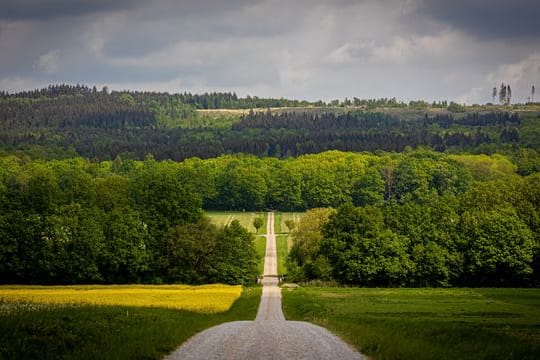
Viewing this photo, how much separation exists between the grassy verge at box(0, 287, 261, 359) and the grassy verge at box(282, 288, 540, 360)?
7937 mm

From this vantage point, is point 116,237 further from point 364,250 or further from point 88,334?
point 88,334

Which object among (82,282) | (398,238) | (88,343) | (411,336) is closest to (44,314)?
(88,343)

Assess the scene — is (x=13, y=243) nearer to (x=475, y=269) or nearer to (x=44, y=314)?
(x=475, y=269)

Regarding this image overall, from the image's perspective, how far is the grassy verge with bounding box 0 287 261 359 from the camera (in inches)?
Answer: 1022

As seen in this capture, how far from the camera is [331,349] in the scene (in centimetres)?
2830

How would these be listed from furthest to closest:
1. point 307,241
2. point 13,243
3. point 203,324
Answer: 1. point 307,241
2. point 13,243
3. point 203,324

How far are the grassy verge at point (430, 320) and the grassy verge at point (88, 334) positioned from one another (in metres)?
7.94

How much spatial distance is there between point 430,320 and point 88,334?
28349 millimetres

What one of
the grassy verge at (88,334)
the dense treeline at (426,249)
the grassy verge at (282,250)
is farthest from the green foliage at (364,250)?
the grassy verge at (88,334)

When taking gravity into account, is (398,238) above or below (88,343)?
below

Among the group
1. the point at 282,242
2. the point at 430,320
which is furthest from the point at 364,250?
the point at 282,242

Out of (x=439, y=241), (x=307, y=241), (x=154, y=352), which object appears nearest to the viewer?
(x=154, y=352)

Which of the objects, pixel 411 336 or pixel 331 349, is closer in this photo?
pixel 331 349

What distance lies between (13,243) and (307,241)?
147 feet
